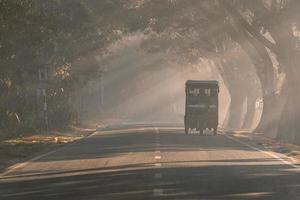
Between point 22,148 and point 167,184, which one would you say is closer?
point 167,184

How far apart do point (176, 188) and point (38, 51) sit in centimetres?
3187

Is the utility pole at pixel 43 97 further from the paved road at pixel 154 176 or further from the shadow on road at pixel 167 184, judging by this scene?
the shadow on road at pixel 167 184

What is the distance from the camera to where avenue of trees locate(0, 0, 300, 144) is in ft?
140

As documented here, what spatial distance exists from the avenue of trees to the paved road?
781 centimetres

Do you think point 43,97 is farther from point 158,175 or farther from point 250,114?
point 250,114

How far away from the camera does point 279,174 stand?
2169 cm

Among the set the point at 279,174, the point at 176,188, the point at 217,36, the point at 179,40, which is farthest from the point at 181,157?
the point at 179,40

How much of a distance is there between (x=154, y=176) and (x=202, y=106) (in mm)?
29361

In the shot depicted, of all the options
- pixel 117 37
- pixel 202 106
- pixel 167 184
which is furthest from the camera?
pixel 117 37

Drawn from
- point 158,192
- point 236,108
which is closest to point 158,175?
point 158,192

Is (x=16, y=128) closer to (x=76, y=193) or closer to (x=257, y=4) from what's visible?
(x=257, y=4)

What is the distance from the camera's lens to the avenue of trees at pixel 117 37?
4259cm

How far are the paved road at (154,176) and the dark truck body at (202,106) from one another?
711 inches

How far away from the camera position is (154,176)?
20859 mm
